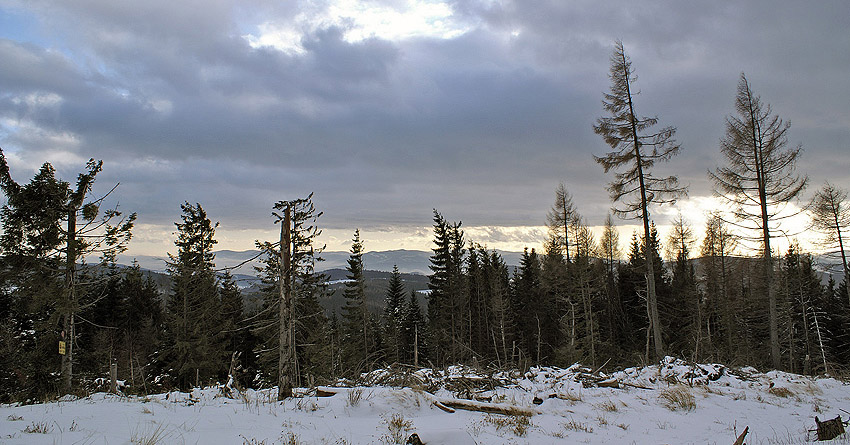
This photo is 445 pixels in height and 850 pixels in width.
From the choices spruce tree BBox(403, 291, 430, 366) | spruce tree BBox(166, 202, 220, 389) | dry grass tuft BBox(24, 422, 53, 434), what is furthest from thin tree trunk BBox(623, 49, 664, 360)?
spruce tree BBox(403, 291, 430, 366)

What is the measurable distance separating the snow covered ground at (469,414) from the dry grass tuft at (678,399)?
27 mm

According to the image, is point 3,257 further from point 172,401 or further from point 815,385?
point 815,385

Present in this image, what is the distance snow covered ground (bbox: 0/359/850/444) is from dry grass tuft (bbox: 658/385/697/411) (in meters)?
0.03

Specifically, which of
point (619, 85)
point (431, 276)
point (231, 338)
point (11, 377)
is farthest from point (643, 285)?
point (11, 377)

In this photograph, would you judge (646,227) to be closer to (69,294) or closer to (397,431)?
(397,431)

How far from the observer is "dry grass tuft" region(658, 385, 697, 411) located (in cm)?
947

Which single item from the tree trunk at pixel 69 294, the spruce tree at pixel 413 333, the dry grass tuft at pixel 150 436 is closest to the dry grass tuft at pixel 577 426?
the dry grass tuft at pixel 150 436

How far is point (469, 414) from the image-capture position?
8.70m

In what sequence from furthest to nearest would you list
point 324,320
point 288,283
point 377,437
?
point 324,320, point 288,283, point 377,437

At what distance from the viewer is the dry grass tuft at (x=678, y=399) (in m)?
9.47

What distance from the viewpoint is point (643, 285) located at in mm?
39375

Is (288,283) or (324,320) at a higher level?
(288,283)

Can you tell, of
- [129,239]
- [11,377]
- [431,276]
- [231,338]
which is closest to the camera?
[11,377]

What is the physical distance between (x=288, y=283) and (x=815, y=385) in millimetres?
15905
